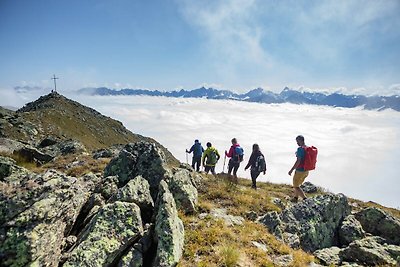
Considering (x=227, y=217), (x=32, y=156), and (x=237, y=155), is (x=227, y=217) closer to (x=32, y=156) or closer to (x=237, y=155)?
(x=237, y=155)

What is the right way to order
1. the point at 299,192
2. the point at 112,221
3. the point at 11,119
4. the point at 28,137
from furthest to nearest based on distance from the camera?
the point at 11,119 → the point at 28,137 → the point at 299,192 → the point at 112,221

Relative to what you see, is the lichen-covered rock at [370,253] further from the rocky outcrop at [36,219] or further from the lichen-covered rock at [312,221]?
the rocky outcrop at [36,219]

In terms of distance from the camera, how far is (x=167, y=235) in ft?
32.0

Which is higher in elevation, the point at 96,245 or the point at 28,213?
the point at 28,213

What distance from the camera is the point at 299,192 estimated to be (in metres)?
19.2

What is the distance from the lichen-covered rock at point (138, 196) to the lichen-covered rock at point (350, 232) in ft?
33.5

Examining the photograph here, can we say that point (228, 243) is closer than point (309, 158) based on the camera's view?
Yes

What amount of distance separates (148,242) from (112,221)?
145 centimetres

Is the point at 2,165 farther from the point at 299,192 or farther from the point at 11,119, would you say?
the point at 11,119

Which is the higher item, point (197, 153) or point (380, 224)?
point (197, 153)

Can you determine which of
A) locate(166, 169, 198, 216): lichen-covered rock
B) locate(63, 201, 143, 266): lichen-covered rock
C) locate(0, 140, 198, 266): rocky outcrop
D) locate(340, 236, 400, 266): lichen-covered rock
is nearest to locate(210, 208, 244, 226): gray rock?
locate(166, 169, 198, 216): lichen-covered rock

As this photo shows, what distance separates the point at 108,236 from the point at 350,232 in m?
12.3

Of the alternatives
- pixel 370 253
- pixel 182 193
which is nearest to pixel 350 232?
pixel 370 253

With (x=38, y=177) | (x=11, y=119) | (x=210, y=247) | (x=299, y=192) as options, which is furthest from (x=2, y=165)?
(x=11, y=119)
